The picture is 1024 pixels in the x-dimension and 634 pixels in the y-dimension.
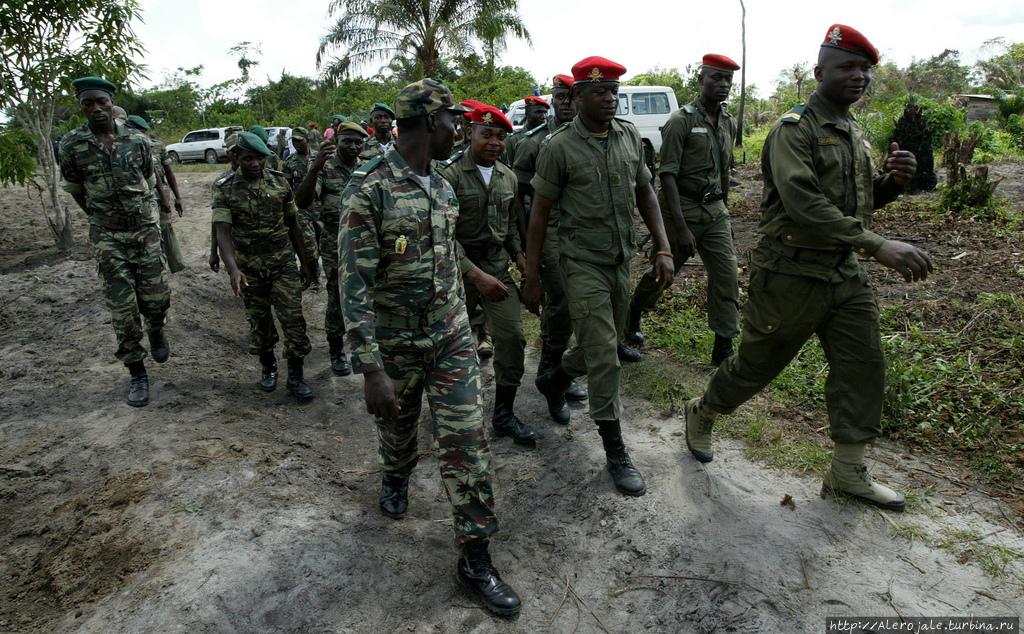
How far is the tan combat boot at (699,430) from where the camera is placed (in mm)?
3709

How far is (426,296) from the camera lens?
2926mm

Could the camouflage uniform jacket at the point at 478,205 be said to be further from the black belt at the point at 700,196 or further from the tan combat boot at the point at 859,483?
the tan combat boot at the point at 859,483

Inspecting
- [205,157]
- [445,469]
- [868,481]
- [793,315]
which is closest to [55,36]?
[445,469]

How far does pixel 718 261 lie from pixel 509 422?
2.01 meters

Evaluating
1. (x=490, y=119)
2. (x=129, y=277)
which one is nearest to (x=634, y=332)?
(x=490, y=119)

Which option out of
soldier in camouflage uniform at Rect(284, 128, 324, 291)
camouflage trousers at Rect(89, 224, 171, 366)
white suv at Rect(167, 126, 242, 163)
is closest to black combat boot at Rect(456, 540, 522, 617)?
camouflage trousers at Rect(89, 224, 171, 366)

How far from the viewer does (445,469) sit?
2879mm

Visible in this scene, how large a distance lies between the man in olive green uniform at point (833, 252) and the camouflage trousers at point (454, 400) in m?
1.48

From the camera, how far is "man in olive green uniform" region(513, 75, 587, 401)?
4551 mm

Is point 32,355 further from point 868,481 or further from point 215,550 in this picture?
point 868,481

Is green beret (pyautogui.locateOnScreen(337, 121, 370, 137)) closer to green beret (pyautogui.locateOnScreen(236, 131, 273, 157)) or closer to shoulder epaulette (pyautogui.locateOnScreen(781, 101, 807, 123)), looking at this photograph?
green beret (pyautogui.locateOnScreen(236, 131, 273, 157))

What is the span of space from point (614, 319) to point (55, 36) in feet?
A: 29.3

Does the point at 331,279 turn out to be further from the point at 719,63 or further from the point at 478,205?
the point at 719,63

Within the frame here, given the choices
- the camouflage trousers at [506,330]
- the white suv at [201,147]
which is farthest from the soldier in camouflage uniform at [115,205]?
the white suv at [201,147]
